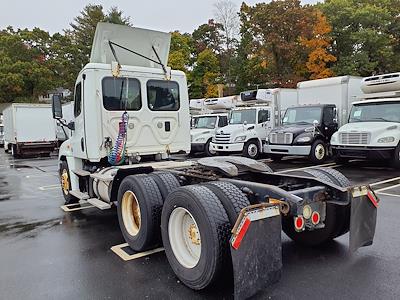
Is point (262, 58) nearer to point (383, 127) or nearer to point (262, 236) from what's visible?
point (383, 127)

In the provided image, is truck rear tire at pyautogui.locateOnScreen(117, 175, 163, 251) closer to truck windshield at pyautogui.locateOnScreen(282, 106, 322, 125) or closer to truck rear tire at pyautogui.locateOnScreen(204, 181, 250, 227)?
truck rear tire at pyautogui.locateOnScreen(204, 181, 250, 227)

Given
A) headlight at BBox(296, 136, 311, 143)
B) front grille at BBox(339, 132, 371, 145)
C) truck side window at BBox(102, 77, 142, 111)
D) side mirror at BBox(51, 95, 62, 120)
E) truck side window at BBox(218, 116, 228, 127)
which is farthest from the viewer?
truck side window at BBox(218, 116, 228, 127)

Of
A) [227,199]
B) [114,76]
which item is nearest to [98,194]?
[114,76]

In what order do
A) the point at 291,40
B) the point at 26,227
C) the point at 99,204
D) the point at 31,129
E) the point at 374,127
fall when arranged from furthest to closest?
the point at 291,40, the point at 31,129, the point at 374,127, the point at 26,227, the point at 99,204

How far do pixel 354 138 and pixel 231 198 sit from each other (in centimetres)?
911

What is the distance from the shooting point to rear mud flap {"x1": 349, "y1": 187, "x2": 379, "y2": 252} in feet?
11.9

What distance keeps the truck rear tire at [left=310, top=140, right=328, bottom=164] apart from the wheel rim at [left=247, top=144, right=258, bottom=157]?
3027 millimetres

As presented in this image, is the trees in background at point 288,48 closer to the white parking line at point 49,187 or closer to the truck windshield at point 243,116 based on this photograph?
the truck windshield at point 243,116

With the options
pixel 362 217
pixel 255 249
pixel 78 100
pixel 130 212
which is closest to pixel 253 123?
pixel 78 100

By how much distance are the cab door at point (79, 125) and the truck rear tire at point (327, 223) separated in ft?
12.4

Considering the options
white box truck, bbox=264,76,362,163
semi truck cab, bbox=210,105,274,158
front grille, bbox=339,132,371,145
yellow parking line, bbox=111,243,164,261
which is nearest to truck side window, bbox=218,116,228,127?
semi truck cab, bbox=210,105,274,158

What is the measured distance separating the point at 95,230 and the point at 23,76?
150 feet

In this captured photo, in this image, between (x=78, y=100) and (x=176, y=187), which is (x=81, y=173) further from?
(x=176, y=187)

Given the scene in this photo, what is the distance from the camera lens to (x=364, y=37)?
28094mm
